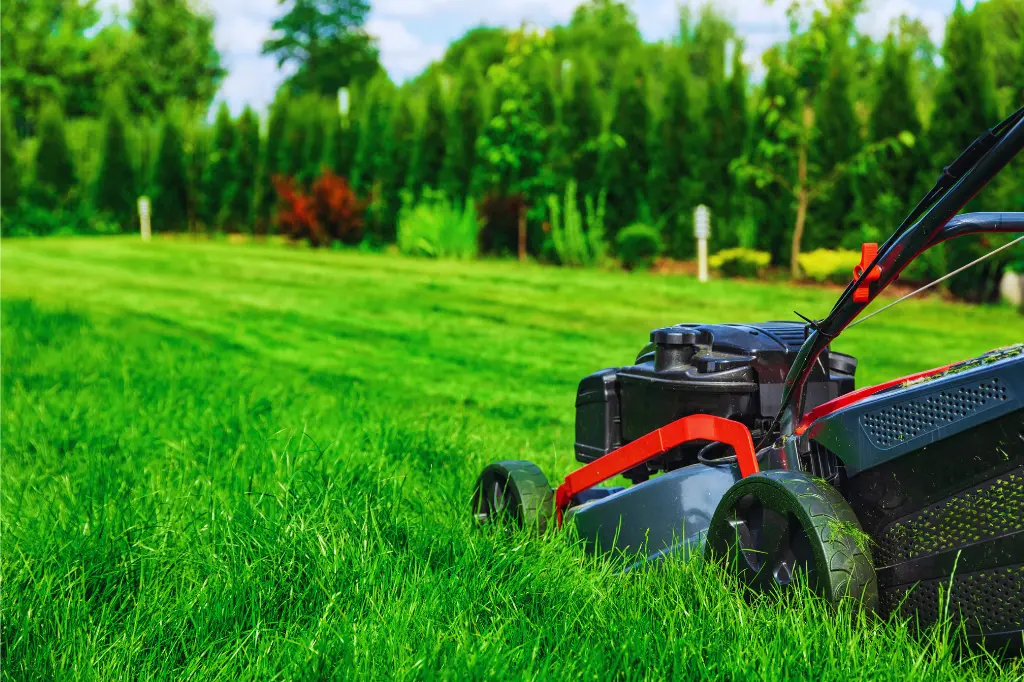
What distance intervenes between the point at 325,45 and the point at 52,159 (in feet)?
87.3

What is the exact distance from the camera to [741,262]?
38.9ft

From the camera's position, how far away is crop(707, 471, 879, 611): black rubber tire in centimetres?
191

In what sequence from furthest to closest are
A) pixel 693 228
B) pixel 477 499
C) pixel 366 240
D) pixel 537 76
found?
pixel 366 240 → pixel 537 76 → pixel 693 228 → pixel 477 499

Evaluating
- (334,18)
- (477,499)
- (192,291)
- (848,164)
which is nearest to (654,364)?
(477,499)

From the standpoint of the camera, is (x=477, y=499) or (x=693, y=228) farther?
(x=693, y=228)

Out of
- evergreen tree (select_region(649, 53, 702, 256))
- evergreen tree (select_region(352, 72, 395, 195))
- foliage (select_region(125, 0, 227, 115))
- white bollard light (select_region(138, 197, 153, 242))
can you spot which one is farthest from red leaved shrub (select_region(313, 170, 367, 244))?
foliage (select_region(125, 0, 227, 115))

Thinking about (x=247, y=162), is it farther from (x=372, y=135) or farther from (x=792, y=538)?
(x=792, y=538)

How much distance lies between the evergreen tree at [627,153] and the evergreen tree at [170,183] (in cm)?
1034

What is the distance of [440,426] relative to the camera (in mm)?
4242

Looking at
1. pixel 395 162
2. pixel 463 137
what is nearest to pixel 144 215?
pixel 395 162

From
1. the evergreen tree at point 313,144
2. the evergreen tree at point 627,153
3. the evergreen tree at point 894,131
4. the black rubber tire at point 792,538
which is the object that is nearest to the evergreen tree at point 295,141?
the evergreen tree at point 313,144

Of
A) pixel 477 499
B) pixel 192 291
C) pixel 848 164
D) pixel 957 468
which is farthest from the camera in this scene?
pixel 848 164

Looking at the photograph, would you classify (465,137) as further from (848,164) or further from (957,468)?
(957,468)

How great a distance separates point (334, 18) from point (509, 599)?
4803cm
